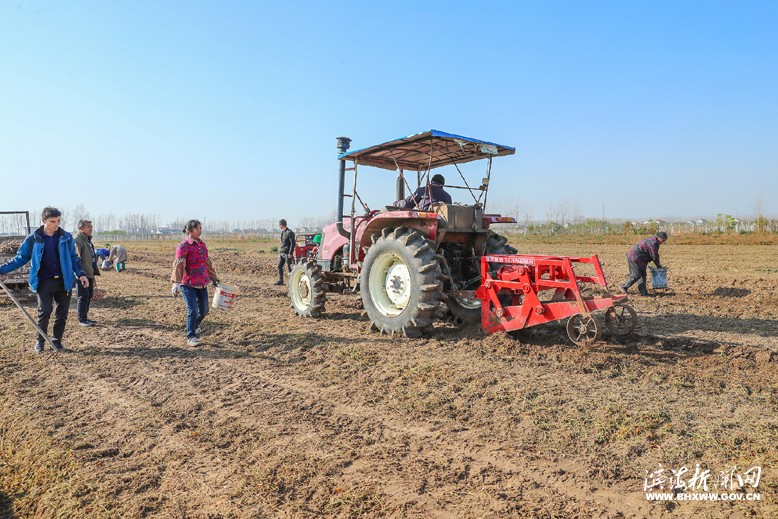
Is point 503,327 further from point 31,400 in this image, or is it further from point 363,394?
point 31,400

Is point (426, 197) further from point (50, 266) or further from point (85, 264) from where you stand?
point (85, 264)

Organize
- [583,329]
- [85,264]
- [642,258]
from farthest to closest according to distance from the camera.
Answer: [642,258], [85,264], [583,329]

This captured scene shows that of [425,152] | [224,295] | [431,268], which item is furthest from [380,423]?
[425,152]

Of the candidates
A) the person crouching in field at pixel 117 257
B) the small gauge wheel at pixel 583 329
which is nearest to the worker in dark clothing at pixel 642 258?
the small gauge wheel at pixel 583 329

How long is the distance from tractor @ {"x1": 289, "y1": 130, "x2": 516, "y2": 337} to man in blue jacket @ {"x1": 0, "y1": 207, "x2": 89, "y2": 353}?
3.16m

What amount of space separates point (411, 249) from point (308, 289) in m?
2.59

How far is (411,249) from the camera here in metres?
5.90

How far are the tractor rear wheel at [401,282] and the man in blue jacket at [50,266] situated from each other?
11.5ft

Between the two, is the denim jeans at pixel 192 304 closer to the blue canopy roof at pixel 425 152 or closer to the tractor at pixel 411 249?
the tractor at pixel 411 249

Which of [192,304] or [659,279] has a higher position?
[659,279]

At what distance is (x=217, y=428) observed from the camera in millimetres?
3615

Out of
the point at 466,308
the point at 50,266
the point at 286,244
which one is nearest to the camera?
the point at 50,266

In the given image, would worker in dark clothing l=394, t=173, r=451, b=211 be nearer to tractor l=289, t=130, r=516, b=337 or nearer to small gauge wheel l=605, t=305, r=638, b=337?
tractor l=289, t=130, r=516, b=337

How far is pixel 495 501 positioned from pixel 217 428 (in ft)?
6.68
